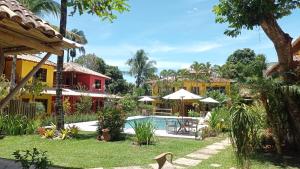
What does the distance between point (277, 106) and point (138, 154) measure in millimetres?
5481

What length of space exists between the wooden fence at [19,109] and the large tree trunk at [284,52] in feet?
50.6

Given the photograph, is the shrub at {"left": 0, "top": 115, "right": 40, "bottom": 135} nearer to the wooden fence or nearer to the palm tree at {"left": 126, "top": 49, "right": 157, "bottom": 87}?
the wooden fence

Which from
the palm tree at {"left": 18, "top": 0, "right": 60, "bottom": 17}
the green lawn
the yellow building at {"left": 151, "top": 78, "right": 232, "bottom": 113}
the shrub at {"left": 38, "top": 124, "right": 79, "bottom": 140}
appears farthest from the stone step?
the yellow building at {"left": 151, "top": 78, "right": 232, "bottom": 113}

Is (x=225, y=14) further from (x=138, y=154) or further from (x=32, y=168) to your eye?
(x=32, y=168)

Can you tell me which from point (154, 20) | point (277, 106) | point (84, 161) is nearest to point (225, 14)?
point (277, 106)

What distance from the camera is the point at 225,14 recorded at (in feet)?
42.0

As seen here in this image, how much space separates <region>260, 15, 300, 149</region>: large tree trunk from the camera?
12125mm

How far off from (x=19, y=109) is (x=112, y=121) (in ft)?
25.3

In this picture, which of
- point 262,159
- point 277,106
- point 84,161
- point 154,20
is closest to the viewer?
Answer: point 84,161

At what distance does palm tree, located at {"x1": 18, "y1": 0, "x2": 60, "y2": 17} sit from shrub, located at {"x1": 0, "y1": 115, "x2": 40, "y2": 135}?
10374 mm

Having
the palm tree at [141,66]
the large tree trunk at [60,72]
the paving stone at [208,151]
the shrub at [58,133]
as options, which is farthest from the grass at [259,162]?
the palm tree at [141,66]

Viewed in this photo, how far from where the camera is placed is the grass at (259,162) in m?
10.1

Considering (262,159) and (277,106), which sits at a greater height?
(277,106)

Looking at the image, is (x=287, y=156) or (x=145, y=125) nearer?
(x=287, y=156)
